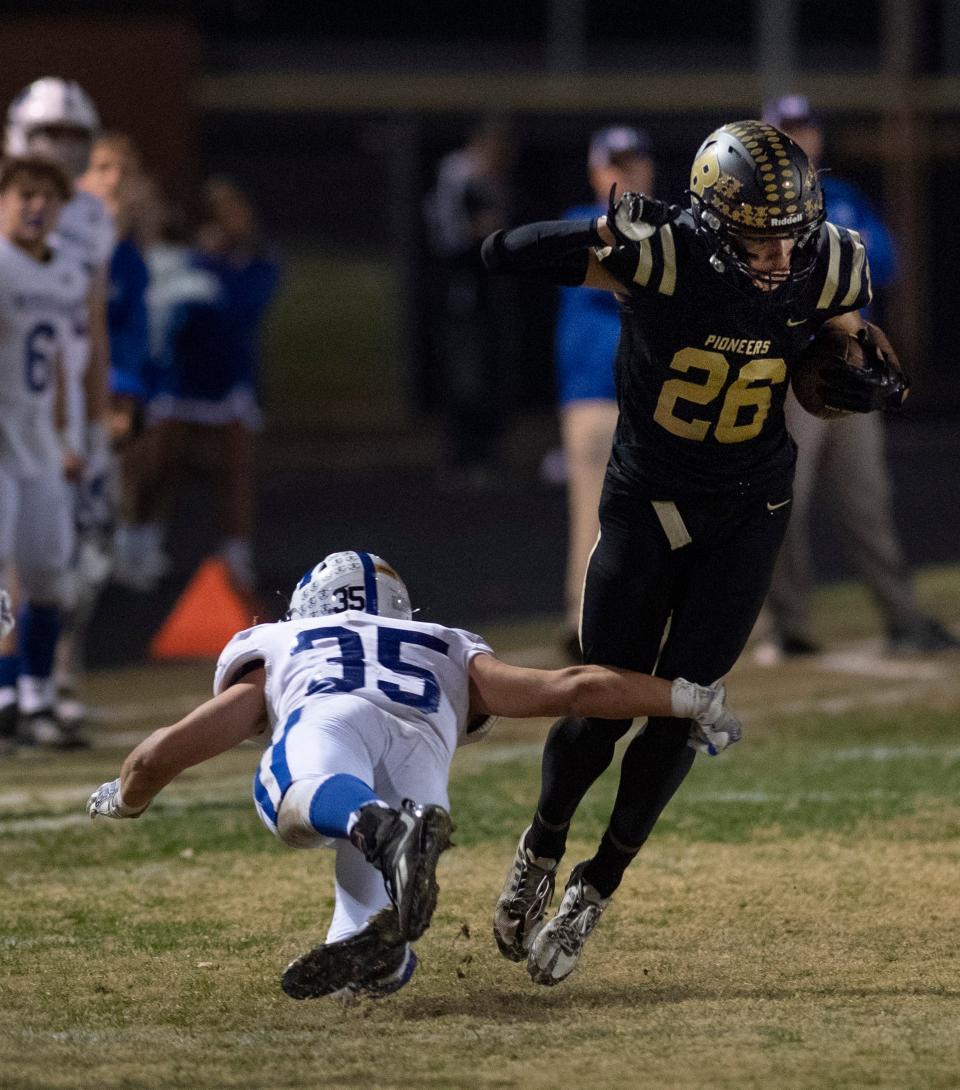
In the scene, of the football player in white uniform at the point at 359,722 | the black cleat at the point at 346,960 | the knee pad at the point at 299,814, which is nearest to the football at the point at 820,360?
the football player in white uniform at the point at 359,722

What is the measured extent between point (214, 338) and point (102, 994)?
321 inches

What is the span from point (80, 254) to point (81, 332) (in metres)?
0.30

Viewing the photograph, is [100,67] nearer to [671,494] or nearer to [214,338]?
[214,338]

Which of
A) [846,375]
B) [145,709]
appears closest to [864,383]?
[846,375]

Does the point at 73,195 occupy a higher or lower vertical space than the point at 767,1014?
higher

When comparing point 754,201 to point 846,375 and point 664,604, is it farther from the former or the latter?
point 664,604

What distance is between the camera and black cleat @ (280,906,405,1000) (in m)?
4.93

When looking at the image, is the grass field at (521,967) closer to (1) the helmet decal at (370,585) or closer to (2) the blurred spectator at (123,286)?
(1) the helmet decal at (370,585)

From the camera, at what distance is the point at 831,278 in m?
5.80

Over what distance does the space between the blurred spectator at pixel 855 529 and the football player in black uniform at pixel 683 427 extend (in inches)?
177

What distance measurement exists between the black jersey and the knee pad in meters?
1.28

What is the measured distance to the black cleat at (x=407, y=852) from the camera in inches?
188

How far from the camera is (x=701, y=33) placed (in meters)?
21.7

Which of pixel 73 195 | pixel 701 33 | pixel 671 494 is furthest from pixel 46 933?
pixel 701 33
